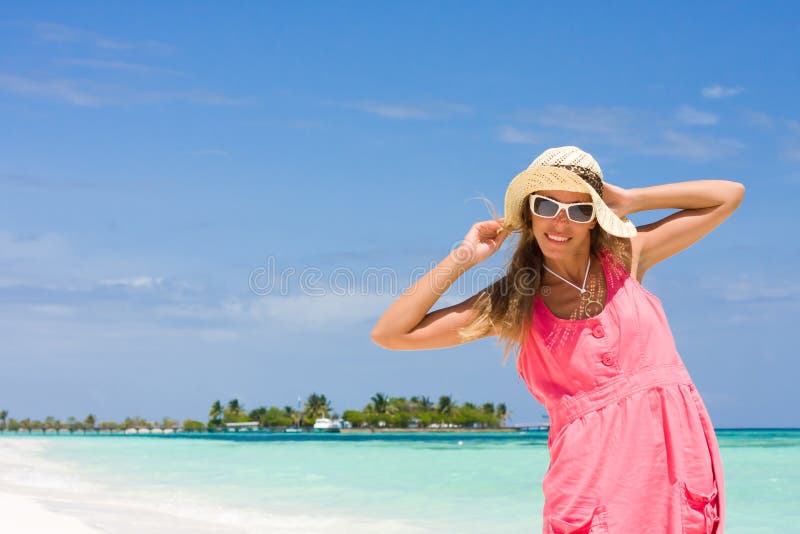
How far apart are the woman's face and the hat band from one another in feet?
0.16

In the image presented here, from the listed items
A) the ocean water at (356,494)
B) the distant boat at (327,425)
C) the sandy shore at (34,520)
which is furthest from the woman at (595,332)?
the distant boat at (327,425)

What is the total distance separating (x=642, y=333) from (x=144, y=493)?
1408 cm

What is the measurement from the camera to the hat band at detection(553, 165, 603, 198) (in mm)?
2215

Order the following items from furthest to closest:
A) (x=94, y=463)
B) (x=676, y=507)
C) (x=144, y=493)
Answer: (x=94, y=463) → (x=144, y=493) → (x=676, y=507)

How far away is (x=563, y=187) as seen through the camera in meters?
2.17

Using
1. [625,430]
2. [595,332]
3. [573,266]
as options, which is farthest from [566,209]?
[625,430]

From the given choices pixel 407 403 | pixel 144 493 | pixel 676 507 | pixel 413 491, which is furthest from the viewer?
Answer: pixel 407 403

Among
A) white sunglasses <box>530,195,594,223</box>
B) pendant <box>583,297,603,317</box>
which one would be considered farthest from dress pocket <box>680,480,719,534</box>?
white sunglasses <box>530,195,594,223</box>

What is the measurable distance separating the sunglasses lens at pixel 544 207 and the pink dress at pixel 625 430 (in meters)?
0.24

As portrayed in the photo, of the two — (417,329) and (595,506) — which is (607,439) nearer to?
(595,506)

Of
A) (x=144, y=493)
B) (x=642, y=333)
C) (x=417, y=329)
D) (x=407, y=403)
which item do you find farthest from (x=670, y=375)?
(x=407, y=403)

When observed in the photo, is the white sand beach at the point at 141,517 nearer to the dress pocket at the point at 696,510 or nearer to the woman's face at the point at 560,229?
the woman's face at the point at 560,229

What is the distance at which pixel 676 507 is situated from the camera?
79.2 inches

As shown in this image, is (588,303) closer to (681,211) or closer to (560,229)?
(560,229)
